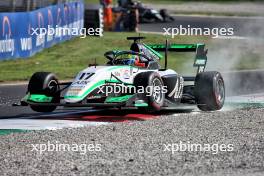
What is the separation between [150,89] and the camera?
13609mm

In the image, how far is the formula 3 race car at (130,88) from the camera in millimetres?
13422

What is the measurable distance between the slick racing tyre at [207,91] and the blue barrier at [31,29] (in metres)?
9.46

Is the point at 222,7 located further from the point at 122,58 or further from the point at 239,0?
the point at 122,58

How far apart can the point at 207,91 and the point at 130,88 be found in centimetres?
147

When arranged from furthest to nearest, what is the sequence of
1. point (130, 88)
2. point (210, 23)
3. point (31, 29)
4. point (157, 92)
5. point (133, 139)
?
point (210, 23), point (31, 29), point (157, 92), point (130, 88), point (133, 139)

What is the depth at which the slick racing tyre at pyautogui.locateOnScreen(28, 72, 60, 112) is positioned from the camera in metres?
14.0

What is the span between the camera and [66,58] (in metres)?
25.9

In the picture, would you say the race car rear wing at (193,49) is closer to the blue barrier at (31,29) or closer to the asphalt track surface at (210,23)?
the blue barrier at (31,29)

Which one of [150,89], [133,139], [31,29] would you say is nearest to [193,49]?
[150,89]

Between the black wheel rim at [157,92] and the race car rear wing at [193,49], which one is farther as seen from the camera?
the race car rear wing at [193,49]

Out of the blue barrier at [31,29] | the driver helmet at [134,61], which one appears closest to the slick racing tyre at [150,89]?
the driver helmet at [134,61]

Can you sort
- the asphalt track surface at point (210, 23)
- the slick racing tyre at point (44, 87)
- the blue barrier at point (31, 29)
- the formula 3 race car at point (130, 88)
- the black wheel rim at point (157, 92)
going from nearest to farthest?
the formula 3 race car at point (130, 88) < the black wheel rim at point (157, 92) < the slick racing tyre at point (44, 87) < the blue barrier at point (31, 29) < the asphalt track surface at point (210, 23)

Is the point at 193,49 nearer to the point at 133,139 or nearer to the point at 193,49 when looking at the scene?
the point at 193,49

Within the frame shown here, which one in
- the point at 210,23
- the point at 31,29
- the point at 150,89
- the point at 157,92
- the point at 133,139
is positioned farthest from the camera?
the point at 210,23
